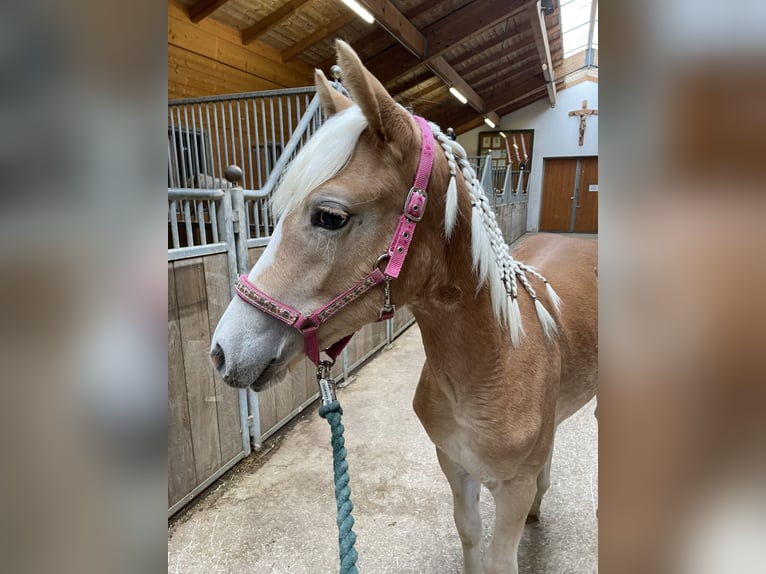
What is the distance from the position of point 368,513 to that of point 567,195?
13.1 meters

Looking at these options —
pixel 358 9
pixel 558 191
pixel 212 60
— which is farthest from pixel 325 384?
pixel 558 191

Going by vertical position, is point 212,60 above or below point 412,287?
above

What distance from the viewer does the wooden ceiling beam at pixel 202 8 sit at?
15.2 feet

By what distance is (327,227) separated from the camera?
0.83 metres

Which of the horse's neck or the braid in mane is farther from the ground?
the braid in mane

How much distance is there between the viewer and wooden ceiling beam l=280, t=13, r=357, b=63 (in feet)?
19.3

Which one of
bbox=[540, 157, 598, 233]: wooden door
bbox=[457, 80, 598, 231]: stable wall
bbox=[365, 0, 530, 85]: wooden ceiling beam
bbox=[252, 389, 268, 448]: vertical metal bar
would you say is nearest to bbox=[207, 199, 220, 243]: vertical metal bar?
bbox=[252, 389, 268, 448]: vertical metal bar

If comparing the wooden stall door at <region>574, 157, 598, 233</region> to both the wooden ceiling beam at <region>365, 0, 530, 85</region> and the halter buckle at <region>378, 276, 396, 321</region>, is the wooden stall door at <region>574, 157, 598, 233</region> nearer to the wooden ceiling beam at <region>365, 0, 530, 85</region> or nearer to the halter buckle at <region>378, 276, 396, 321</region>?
the wooden ceiling beam at <region>365, 0, 530, 85</region>

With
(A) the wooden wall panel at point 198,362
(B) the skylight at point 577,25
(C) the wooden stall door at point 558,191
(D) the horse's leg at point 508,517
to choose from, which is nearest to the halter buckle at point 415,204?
(D) the horse's leg at point 508,517

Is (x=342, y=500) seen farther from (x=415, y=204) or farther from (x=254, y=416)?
(x=254, y=416)

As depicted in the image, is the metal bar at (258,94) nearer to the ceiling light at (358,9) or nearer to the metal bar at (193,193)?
the metal bar at (193,193)

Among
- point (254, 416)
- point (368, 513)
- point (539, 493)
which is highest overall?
point (254, 416)

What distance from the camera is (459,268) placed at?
0.95 meters
